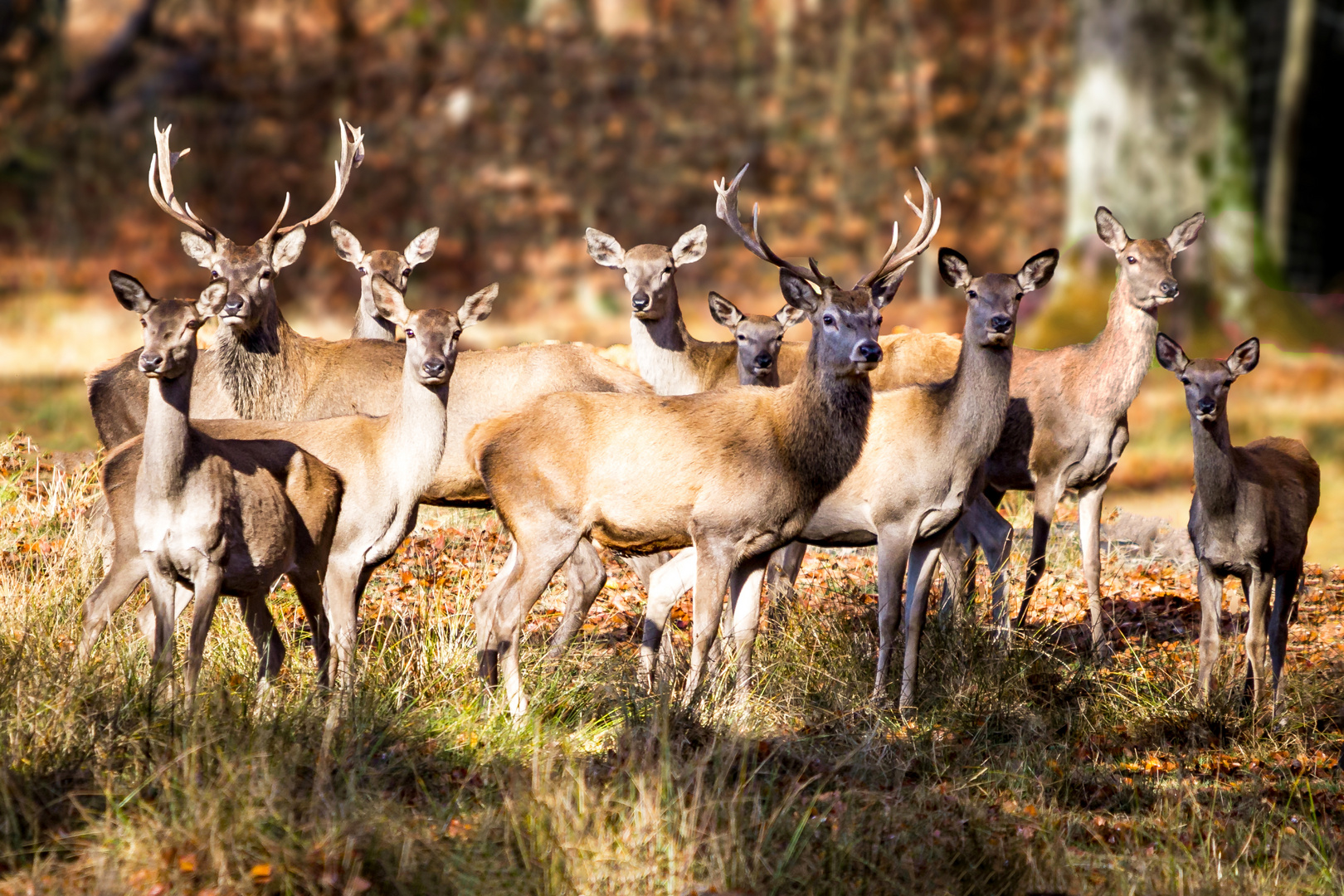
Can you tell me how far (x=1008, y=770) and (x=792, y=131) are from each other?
21.8m

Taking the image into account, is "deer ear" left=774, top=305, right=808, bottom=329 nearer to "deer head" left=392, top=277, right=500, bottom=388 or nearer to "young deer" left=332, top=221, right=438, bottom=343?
"young deer" left=332, top=221, right=438, bottom=343

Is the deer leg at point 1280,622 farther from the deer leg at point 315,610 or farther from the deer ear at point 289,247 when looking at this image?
the deer ear at point 289,247

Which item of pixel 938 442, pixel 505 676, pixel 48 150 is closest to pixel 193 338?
pixel 505 676

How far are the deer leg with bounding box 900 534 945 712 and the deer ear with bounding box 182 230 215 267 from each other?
159 inches

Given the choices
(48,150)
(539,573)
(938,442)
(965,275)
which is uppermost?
(48,150)

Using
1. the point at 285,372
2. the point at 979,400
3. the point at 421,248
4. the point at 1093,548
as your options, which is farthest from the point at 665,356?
the point at 1093,548

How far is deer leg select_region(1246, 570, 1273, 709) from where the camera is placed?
7.54 metres

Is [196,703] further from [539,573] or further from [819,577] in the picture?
[819,577]

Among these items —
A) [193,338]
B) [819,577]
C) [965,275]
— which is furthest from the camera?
[819,577]

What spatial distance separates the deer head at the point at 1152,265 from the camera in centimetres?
870

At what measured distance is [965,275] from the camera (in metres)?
8.27

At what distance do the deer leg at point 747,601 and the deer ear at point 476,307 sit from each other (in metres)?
1.80

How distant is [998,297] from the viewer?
7.76 meters

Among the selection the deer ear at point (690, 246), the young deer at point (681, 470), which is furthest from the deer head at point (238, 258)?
the deer ear at point (690, 246)
